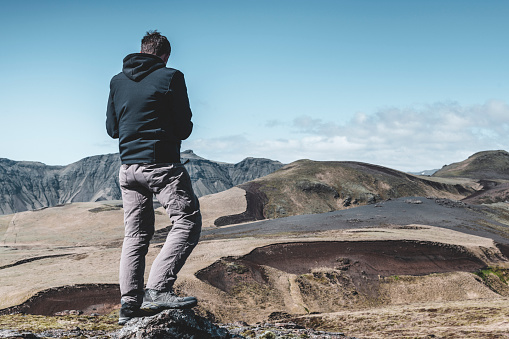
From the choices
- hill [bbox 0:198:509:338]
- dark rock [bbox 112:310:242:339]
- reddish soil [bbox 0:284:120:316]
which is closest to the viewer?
dark rock [bbox 112:310:242:339]

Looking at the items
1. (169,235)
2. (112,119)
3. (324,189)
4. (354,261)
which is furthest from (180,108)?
(324,189)

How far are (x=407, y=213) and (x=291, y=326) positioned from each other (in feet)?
153

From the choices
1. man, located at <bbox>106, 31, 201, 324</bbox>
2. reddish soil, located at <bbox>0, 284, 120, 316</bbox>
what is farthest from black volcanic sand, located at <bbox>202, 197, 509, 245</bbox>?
man, located at <bbox>106, 31, 201, 324</bbox>

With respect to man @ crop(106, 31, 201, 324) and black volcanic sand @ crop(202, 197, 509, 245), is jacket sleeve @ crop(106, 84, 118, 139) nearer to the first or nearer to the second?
man @ crop(106, 31, 201, 324)

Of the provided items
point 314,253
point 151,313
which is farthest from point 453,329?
point 314,253

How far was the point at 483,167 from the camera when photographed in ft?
456

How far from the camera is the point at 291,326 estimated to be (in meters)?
7.91

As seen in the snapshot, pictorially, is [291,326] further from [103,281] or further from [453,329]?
[103,281]

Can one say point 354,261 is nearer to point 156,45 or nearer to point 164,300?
point 164,300

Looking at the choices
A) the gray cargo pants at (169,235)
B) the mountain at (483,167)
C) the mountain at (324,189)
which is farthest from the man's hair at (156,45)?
the mountain at (483,167)

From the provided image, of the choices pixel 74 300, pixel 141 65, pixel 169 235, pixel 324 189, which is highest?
pixel 141 65

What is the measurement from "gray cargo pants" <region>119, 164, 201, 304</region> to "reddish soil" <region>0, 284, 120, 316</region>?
35.8 feet

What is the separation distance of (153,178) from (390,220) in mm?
45143

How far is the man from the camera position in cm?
525
